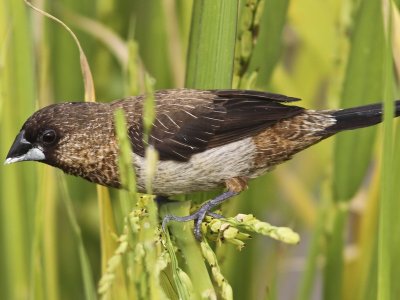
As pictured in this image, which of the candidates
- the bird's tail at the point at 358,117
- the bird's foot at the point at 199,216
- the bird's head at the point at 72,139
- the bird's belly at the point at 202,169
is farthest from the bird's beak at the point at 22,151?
the bird's tail at the point at 358,117

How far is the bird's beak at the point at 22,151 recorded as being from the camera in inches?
71.3

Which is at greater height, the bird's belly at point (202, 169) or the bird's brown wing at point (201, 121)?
the bird's brown wing at point (201, 121)

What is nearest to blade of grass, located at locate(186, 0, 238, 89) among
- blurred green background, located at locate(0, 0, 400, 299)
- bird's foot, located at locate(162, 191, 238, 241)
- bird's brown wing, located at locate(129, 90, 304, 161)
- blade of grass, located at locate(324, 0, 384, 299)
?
blurred green background, located at locate(0, 0, 400, 299)

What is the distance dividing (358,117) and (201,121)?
0.35 m

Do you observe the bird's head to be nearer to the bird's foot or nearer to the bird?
the bird

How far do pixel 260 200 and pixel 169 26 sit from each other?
0.65 meters

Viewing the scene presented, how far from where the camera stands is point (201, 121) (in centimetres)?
183

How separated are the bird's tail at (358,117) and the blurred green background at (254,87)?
8 cm

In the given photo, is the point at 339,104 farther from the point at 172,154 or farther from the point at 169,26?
the point at 169,26

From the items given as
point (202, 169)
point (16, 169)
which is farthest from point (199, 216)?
point (16, 169)

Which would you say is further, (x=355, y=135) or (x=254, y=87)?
(x=355, y=135)

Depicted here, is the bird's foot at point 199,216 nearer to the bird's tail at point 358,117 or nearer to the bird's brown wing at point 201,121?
the bird's brown wing at point 201,121

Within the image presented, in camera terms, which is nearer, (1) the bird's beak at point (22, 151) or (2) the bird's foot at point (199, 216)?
(2) the bird's foot at point (199, 216)

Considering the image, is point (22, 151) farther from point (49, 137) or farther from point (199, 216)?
point (199, 216)
